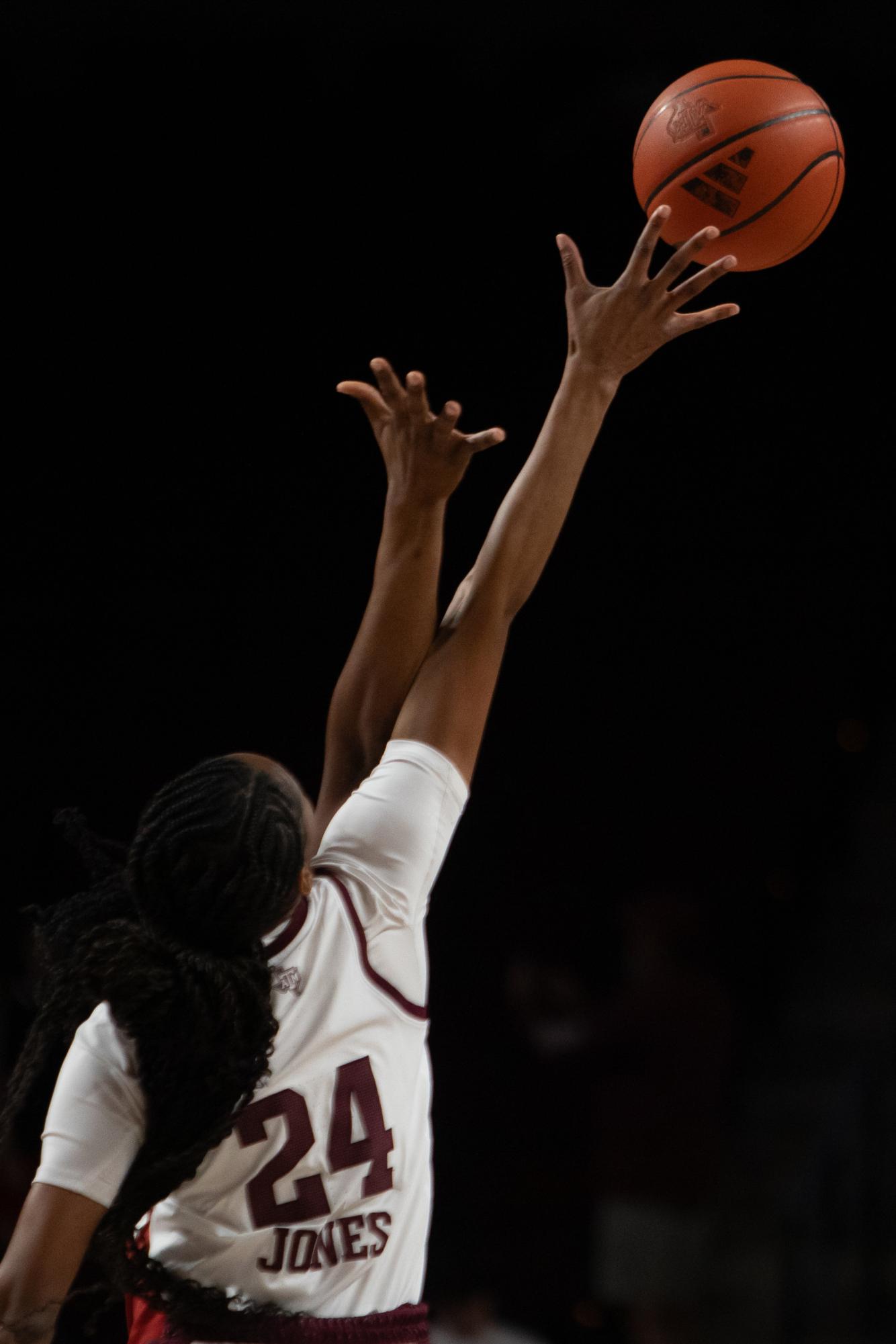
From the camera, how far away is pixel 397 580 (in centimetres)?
219

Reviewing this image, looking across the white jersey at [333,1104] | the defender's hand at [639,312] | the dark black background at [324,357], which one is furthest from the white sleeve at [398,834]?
the dark black background at [324,357]

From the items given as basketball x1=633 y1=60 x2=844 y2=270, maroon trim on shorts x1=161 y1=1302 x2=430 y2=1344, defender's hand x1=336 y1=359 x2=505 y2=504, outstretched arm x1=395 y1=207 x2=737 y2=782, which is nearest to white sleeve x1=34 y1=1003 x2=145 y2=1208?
maroon trim on shorts x1=161 y1=1302 x2=430 y2=1344

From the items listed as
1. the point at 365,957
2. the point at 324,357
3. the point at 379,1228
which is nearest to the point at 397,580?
the point at 365,957

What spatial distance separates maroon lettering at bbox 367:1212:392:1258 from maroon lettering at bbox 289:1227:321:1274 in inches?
2.7

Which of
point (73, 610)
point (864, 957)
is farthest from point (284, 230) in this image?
point (864, 957)

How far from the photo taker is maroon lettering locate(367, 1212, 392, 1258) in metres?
1.71

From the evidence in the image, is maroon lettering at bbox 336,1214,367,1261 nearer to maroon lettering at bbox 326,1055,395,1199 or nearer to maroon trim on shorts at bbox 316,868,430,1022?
maroon lettering at bbox 326,1055,395,1199

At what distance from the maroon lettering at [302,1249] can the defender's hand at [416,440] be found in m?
1.02

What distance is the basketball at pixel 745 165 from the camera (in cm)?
246

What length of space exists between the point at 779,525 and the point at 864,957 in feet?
7.31

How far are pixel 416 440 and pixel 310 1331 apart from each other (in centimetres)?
119

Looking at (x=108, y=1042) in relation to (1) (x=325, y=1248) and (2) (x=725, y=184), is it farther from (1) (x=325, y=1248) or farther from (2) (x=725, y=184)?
(2) (x=725, y=184)

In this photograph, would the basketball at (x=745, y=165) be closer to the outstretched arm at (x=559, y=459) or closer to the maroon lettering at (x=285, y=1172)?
the outstretched arm at (x=559, y=459)

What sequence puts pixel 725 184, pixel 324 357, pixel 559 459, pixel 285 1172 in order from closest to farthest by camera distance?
pixel 285 1172, pixel 559 459, pixel 725 184, pixel 324 357
